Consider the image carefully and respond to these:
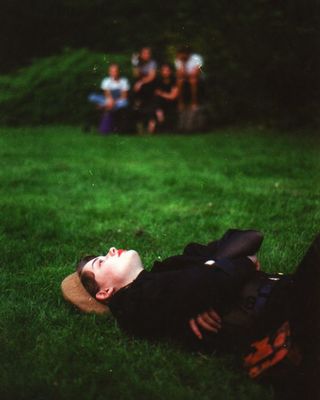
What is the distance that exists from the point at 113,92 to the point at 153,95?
106cm

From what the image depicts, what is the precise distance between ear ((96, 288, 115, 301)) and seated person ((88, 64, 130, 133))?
9.92 metres

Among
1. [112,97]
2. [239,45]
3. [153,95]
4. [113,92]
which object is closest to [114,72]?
[113,92]

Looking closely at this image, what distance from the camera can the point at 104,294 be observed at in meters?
2.97

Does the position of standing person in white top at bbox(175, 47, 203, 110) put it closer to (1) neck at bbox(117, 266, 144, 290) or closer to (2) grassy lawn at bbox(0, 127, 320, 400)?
(2) grassy lawn at bbox(0, 127, 320, 400)

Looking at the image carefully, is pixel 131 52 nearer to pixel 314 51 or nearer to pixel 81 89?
pixel 81 89

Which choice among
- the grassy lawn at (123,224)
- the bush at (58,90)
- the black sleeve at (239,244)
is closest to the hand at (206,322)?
the grassy lawn at (123,224)

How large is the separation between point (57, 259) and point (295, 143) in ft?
20.9

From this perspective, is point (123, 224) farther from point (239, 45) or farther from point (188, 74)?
point (188, 74)

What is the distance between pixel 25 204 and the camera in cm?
567

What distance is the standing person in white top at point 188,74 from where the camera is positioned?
42.8 feet

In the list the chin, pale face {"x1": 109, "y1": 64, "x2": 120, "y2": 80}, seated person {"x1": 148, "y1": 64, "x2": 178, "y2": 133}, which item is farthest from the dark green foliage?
the chin

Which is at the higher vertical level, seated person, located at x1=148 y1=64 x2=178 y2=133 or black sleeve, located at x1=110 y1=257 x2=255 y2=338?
seated person, located at x1=148 y1=64 x2=178 y2=133

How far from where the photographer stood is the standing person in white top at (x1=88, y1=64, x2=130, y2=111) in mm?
13164

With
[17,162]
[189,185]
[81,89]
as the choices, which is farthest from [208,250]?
[81,89]
